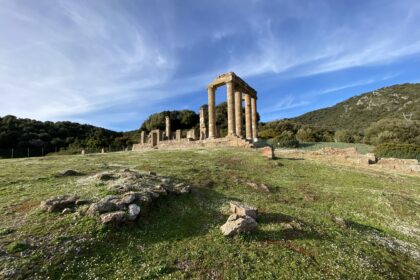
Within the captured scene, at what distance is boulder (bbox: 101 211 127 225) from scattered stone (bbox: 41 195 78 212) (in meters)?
2.25

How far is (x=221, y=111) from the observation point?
10069 cm

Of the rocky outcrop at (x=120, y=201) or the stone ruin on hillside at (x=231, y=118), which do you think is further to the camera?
the stone ruin on hillside at (x=231, y=118)

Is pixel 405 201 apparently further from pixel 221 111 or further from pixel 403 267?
pixel 221 111

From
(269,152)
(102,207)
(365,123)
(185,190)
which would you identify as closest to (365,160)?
(269,152)

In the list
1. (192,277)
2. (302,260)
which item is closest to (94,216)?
(192,277)

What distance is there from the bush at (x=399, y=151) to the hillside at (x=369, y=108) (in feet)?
238

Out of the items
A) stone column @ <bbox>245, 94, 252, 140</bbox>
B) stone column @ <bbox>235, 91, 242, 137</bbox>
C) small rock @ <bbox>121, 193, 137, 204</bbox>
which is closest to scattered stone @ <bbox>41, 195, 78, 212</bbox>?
small rock @ <bbox>121, 193, 137, 204</bbox>

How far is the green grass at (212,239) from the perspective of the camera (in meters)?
8.15

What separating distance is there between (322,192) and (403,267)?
8851 mm

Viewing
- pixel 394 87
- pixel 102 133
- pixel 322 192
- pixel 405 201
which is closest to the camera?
pixel 405 201

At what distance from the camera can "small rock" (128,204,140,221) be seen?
10.7 metres

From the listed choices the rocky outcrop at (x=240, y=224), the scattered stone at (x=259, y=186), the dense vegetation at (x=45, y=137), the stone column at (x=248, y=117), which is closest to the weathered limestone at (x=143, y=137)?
the dense vegetation at (x=45, y=137)

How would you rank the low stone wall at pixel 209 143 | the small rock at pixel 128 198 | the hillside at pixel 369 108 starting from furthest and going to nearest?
1. the hillside at pixel 369 108
2. the low stone wall at pixel 209 143
3. the small rock at pixel 128 198

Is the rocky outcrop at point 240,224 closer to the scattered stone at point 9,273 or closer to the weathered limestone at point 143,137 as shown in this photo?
the scattered stone at point 9,273
